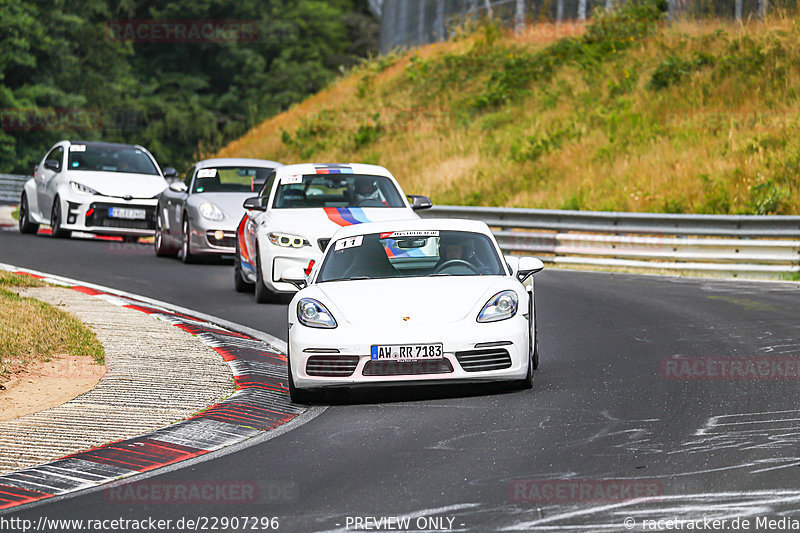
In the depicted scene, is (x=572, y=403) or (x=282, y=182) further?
(x=282, y=182)

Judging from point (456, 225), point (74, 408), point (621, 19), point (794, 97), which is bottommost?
point (74, 408)

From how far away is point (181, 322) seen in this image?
12984mm

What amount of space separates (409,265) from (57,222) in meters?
13.5

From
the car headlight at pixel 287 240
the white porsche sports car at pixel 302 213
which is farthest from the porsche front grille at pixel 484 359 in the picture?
the car headlight at pixel 287 240

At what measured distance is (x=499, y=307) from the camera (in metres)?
9.02

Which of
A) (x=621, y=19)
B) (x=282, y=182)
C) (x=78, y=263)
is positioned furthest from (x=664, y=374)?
(x=621, y=19)

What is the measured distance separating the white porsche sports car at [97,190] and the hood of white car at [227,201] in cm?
371

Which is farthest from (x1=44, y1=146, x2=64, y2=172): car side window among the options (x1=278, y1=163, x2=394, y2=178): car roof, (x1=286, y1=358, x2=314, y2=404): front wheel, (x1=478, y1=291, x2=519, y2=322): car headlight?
(x1=478, y1=291, x2=519, y2=322): car headlight

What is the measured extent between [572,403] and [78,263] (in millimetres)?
11742

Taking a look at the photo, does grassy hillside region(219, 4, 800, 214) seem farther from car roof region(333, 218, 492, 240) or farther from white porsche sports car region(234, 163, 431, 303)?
car roof region(333, 218, 492, 240)

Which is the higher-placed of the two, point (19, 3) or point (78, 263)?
point (19, 3)

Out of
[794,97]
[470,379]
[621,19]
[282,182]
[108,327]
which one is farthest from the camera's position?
[621,19]

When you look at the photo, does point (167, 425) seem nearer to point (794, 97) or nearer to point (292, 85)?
point (794, 97)

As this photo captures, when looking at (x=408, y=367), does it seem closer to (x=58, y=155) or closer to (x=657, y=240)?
(x=657, y=240)
